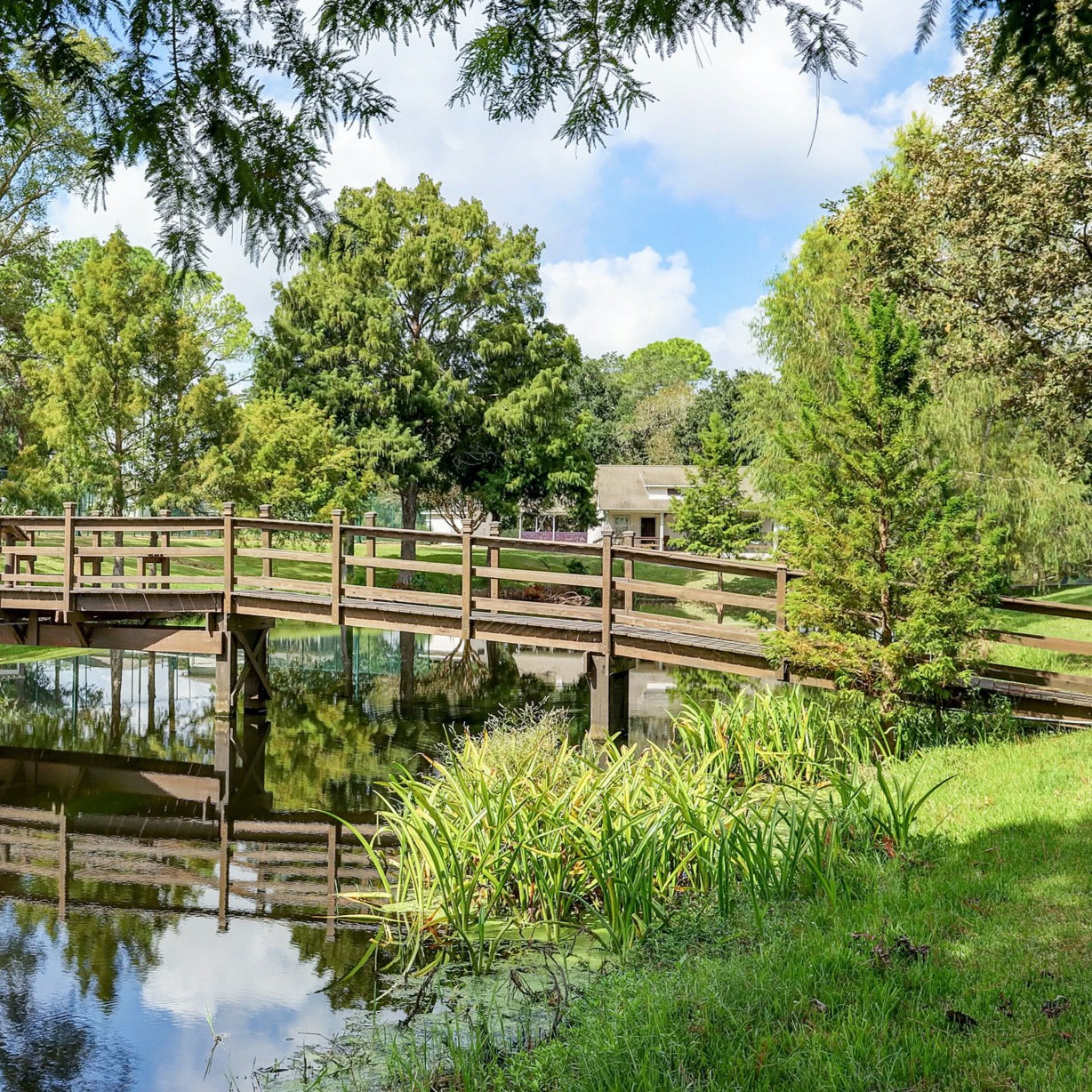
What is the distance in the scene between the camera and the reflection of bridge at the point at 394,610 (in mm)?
12211

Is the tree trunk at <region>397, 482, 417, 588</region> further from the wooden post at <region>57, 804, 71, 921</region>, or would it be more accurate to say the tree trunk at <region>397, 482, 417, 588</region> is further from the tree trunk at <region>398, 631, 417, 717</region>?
the wooden post at <region>57, 804, 71, 921</region>

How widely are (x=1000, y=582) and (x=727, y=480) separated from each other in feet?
67.5

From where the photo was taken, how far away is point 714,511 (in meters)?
30.3

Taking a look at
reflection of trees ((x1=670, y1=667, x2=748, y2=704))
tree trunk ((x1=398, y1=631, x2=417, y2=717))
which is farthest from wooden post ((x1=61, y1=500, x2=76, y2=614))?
reflection of trees ((x1=670, y1=667, x2=748, y2=704))

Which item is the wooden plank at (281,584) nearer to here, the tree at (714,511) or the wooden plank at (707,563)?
the wooden plank at (707,563)

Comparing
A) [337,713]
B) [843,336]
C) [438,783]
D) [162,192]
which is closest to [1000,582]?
[438,783]

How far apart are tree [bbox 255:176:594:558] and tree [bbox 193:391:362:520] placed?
2.89 metres

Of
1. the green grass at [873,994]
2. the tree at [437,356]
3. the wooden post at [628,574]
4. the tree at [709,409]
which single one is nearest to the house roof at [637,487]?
the tree at [709,409]

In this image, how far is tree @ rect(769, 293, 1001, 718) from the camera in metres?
10.2

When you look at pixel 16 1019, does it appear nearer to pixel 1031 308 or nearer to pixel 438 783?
pixel 438 783

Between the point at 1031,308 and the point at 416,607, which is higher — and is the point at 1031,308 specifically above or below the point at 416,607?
above

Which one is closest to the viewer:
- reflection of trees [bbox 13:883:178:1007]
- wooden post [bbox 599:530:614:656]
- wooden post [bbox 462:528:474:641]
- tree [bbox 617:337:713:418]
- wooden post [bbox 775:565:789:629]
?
reflection of trees [bbox 13:883:178:1007]

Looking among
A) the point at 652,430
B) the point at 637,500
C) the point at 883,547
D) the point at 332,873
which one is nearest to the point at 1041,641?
the point at 883,547

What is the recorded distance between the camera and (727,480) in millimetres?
30734
